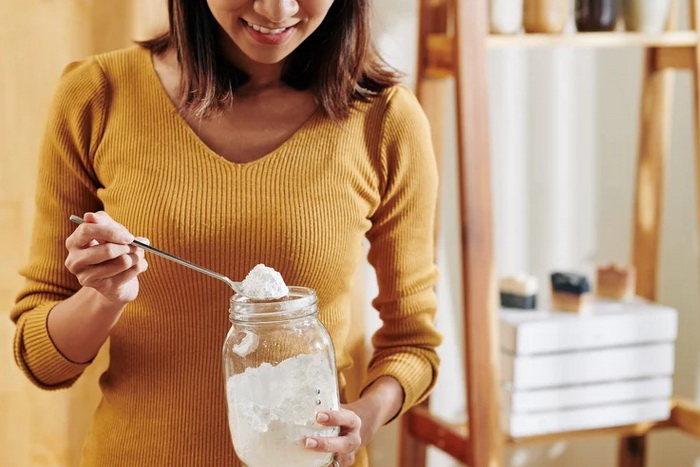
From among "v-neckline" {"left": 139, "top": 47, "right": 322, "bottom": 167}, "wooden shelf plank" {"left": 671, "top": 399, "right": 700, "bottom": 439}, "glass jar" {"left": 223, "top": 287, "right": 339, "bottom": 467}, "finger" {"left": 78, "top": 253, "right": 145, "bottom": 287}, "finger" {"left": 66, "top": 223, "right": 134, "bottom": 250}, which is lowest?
"wooden shelf plank" {"left": 671, "top": 399, "right": 700, "bottom": 439}

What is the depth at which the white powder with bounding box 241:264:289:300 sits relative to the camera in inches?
35.9

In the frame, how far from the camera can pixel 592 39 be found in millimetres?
1712

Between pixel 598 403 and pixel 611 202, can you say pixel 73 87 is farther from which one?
pixel 611 202

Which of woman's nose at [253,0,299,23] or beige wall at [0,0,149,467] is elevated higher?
woman's nose at [253,0,299,23]

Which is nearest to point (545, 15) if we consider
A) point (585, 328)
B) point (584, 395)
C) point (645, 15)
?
point (645, 15)

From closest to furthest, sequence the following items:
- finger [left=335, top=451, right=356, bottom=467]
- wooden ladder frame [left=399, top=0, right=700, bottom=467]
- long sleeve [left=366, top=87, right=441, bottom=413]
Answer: finger [left=335, top=451, right=356, bottom=467], long sleeve [left=366, top=87, right=441, bottom=413], wooden ladder frame [left=399, top=0, right=700, bottom=467]

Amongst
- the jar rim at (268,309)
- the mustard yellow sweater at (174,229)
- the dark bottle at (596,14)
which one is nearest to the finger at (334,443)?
the jar rim at (268,309)

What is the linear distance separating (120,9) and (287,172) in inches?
28.1

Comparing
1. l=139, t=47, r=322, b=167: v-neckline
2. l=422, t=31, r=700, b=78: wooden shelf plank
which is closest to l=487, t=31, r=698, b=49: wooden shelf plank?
l=422, t=31, r=700, b=78: wooden shelf plank

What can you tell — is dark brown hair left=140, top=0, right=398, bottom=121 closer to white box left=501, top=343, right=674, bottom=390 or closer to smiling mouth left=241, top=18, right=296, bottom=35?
smiling mouth left=241, top=18, right=296, bottom=35

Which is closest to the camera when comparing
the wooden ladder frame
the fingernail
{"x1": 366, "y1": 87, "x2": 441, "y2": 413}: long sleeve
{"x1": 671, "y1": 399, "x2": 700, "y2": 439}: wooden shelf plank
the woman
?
the fingernail

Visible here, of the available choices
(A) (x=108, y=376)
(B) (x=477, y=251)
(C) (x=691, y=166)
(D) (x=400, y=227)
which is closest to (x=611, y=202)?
(C) (x=691, y=166)

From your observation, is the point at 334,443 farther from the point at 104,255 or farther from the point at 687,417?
the point at 687,417

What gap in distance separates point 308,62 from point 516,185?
3.07ft
